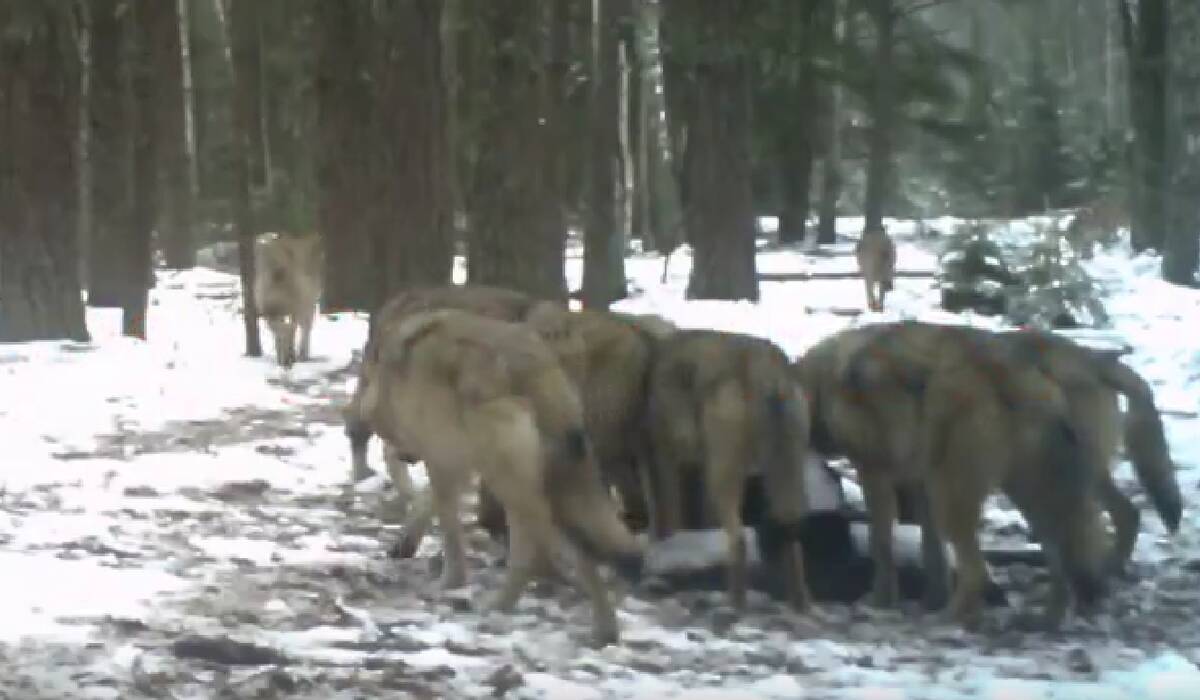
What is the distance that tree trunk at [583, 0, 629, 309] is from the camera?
76.3 ft

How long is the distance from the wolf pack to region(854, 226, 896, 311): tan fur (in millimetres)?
16365

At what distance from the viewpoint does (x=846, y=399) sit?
8.93 meters

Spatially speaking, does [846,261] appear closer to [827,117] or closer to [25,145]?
[827,117]

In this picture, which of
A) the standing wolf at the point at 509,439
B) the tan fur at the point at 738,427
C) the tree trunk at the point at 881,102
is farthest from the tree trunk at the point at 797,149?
the standing wolf at the point at 509,439

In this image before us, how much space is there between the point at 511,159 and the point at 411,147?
5.11 metres

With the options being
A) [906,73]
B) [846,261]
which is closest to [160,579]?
[846,261]

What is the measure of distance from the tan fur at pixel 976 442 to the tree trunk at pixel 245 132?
10281 millimetres

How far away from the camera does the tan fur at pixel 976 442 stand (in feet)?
27.0

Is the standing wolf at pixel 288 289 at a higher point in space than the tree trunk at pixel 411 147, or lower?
lower

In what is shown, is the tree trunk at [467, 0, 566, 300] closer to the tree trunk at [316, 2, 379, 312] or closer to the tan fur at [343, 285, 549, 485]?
the tan fur at [343, 285, 549, 485]

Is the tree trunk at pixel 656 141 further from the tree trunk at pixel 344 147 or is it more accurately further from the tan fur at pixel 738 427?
the tan fur at pixel 738 427

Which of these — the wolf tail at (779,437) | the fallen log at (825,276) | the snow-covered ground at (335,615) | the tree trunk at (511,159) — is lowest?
the snow-covered ground at (335,615)

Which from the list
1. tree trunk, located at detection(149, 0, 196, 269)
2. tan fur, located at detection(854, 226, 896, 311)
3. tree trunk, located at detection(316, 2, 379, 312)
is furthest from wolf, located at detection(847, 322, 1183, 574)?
tree trunk, located at detection(149, 0, 196, 269)

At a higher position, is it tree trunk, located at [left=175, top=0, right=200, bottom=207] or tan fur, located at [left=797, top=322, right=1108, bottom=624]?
tree trunk, located at [left=175, top=0, right=200, bottom=207]
